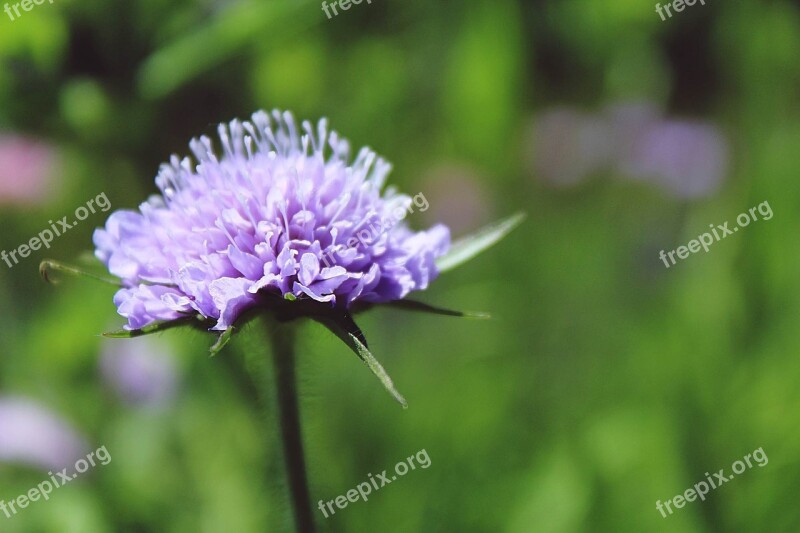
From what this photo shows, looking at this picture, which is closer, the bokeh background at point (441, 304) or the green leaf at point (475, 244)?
the green leaf at point (475, 244)

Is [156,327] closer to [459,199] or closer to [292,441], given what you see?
[292,441]

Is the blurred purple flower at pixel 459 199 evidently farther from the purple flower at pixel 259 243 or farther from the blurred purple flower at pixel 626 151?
the purple flower at pixel 259 243

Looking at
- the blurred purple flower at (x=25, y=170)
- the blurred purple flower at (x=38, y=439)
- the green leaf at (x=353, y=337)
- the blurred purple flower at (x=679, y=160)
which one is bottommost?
the blurred purple flower at (x=679, y=160)

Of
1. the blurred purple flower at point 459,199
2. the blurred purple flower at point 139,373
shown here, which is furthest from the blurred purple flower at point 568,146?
the blurred purple flower at point 139,373

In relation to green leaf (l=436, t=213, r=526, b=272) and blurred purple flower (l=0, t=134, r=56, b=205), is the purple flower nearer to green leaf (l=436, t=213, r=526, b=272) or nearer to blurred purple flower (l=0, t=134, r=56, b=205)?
green leaf (l=436, t=213, r=526, b=272)

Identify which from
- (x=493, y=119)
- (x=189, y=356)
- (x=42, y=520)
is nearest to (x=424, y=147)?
(x=493, y=119)

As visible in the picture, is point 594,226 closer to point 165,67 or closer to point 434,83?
point 434,83

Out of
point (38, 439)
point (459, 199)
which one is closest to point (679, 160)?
point (459, 199)
